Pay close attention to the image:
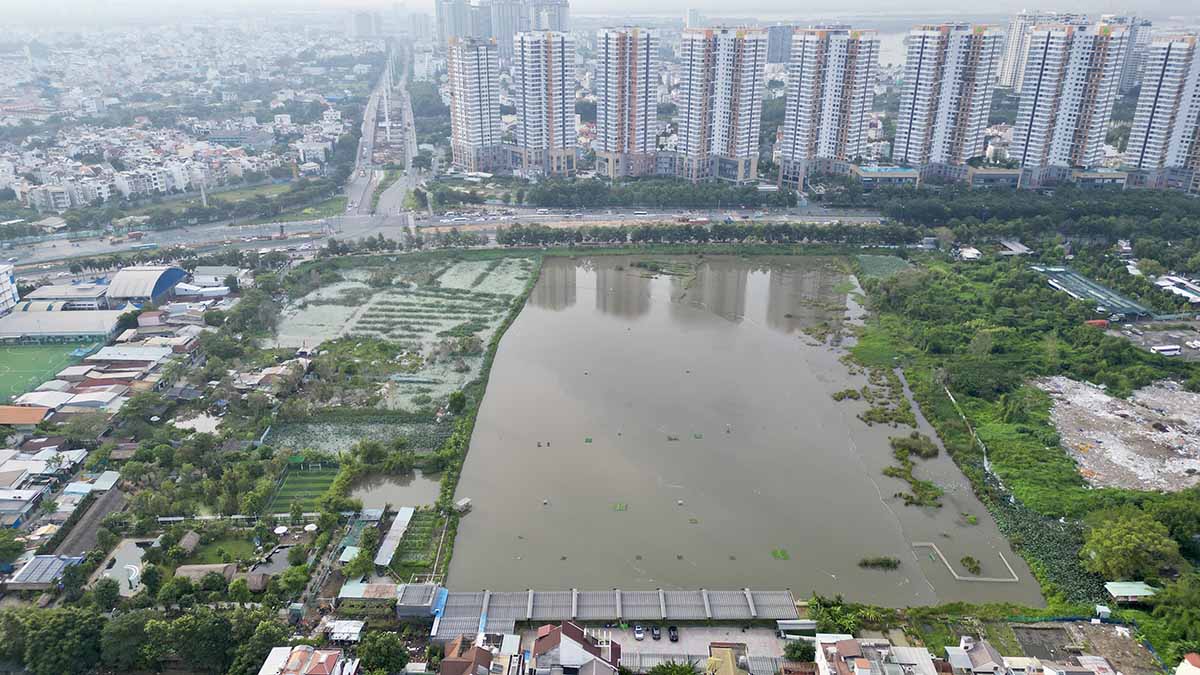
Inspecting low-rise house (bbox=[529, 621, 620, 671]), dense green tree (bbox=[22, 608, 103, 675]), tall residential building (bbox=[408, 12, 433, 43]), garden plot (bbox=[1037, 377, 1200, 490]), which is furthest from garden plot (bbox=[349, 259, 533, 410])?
tall residential building (bbox=[408, 12, 433, 43])

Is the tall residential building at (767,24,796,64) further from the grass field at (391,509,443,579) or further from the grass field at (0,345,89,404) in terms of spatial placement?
the grass field at (391,509,443,579)

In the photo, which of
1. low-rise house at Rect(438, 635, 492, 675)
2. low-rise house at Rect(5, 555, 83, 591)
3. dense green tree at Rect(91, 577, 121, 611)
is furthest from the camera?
low-rise house at Rect(5, 555, 83, 591)

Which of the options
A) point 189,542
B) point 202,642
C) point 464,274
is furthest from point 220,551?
point 464,274

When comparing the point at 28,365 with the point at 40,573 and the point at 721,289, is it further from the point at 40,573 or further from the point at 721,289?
the point at 721,289

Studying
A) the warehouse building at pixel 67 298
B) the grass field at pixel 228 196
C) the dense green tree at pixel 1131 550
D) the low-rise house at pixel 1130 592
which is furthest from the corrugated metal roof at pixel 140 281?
the low-rise house at pixel 1130 592

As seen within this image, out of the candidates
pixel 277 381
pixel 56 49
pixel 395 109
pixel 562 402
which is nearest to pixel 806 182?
pixel 562 402

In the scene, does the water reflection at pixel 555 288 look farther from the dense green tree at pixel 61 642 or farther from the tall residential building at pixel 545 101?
the dense green tree at pixel 61 642
